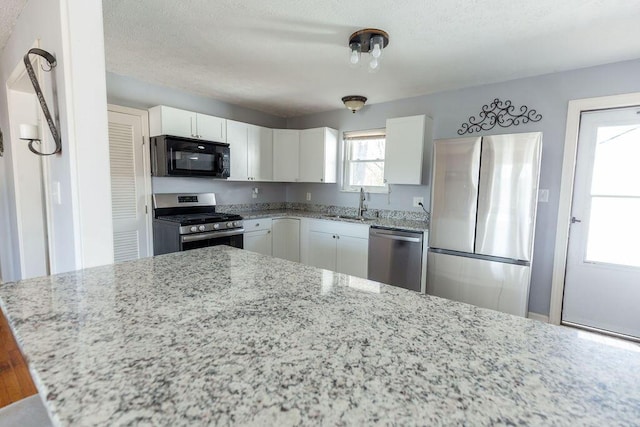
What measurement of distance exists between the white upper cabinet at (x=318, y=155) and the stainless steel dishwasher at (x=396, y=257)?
121 centimetres

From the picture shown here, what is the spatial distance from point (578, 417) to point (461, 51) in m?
2.51

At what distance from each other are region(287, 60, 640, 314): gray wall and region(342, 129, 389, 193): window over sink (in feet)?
1.12

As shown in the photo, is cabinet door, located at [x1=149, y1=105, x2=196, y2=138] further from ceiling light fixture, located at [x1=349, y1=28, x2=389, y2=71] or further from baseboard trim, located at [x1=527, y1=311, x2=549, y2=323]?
baseboard trim, located at [x1=527, y1=311, x2=549, y2=323]

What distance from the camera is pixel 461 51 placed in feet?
7.61

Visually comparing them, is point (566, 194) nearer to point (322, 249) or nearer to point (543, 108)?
point (543, 108)

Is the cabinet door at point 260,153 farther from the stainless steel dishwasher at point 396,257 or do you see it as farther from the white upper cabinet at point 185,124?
the stainless steel dishwasher at point 396,257

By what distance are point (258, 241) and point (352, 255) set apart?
119cm

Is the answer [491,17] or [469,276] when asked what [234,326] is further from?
[469,276]

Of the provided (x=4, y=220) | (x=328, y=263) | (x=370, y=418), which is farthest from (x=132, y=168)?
(x=370, y=418)

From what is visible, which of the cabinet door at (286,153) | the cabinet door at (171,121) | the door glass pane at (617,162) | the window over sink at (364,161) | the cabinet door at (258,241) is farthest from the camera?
the cabinet door at (286,153)

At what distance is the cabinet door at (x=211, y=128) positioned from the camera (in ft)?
11.2

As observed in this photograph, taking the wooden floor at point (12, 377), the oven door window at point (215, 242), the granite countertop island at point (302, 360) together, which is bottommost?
the wooden floor at point (12, 377)

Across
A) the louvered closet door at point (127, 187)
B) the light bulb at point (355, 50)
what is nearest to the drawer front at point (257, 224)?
the louvered closet door at point (127, 187)

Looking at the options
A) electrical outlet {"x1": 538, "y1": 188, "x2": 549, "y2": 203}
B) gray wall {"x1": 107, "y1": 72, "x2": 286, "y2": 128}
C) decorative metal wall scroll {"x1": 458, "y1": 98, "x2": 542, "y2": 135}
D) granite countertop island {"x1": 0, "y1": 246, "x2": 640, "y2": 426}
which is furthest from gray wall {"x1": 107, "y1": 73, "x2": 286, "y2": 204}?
electrical outlet {"x1": 538, "y1": 188, "x2": 549, "y2": 203}
